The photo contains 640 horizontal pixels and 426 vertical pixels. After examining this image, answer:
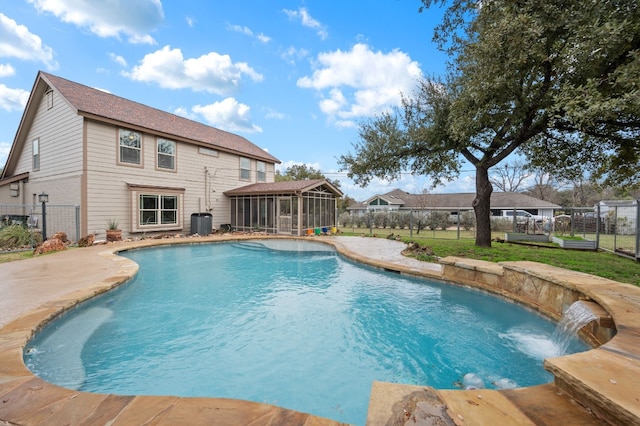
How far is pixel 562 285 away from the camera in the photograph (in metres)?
4.12

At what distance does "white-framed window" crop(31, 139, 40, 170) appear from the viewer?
1320cm

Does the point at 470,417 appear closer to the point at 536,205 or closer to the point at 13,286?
the point at 13,286

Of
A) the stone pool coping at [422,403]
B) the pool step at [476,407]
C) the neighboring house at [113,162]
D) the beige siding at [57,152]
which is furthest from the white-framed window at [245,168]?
the pool step at [476,407]

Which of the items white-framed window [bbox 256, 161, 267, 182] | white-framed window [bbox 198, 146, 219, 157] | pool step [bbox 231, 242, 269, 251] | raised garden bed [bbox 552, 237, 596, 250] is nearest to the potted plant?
pool step [bbox 231, 242, 269, 251]

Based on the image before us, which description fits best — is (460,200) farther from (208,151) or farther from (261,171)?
(208,151)

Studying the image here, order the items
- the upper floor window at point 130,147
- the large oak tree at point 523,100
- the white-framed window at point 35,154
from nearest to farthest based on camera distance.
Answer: the large oak tree at point 523,100, the upper floor window at point 130,147, the white-framed window at point 35,154

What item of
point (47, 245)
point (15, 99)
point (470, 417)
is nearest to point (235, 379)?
point (470, 417)

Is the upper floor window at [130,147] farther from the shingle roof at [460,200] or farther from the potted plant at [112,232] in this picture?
the shingle roof at [460,200]

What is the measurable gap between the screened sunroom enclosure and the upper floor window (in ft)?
15.9

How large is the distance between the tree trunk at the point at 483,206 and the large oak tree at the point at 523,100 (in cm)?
4

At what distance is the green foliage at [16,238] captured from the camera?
953cm

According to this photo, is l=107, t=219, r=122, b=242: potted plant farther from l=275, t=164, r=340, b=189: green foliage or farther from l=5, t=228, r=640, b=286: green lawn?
l=275, t=164, r=340, b=189: green foliage

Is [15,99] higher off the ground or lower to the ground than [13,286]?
higher

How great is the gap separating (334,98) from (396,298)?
15.3 m
